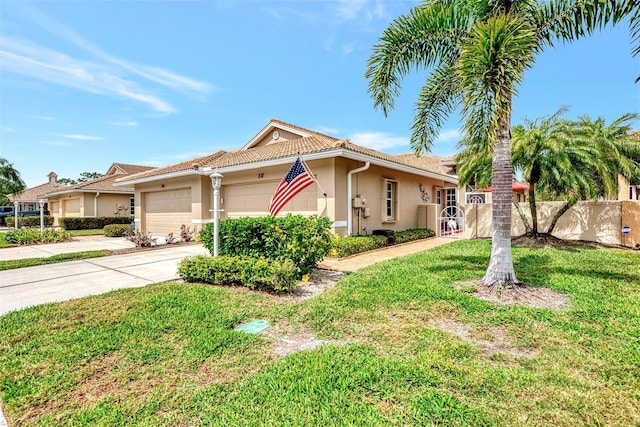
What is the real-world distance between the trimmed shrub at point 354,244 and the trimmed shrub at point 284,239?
2447 mm

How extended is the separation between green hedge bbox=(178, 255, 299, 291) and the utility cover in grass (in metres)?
A: 1.20

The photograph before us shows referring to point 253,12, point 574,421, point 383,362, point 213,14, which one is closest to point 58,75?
point 213,14

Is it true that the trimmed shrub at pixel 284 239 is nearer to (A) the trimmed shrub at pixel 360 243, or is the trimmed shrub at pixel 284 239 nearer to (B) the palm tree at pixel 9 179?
(A) the trimmed shrub at pixel 360 243

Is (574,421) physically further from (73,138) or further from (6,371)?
(73,138)

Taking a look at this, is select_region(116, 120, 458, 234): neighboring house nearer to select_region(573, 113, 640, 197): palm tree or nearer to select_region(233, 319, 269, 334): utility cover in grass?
select_region(573, 113, 640, 197): palm tree

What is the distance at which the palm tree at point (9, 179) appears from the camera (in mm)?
29656

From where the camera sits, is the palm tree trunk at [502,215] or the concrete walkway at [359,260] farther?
the concrete walkway at [359,260]

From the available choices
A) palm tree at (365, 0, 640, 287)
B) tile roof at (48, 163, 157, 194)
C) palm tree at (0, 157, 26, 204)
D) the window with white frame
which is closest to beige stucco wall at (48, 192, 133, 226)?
tile roof at (48, 163, 157, 194)

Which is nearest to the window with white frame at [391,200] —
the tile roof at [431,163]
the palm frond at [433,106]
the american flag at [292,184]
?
the palm frond at [433,106]

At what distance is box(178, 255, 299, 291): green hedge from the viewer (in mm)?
5602

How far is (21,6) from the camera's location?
6664 mm

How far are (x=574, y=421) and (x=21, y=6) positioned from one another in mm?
11500

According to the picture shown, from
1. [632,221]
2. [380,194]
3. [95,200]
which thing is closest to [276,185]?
[380,194]

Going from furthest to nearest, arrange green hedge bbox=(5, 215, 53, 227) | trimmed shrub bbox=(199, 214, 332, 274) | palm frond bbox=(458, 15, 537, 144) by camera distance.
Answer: green hedge bbox=(5, 215, 53, 227)
trimmed shrub bbox=(199, 214, 332, 274)
palm frond bbox=(458, 15, 537, 144)
